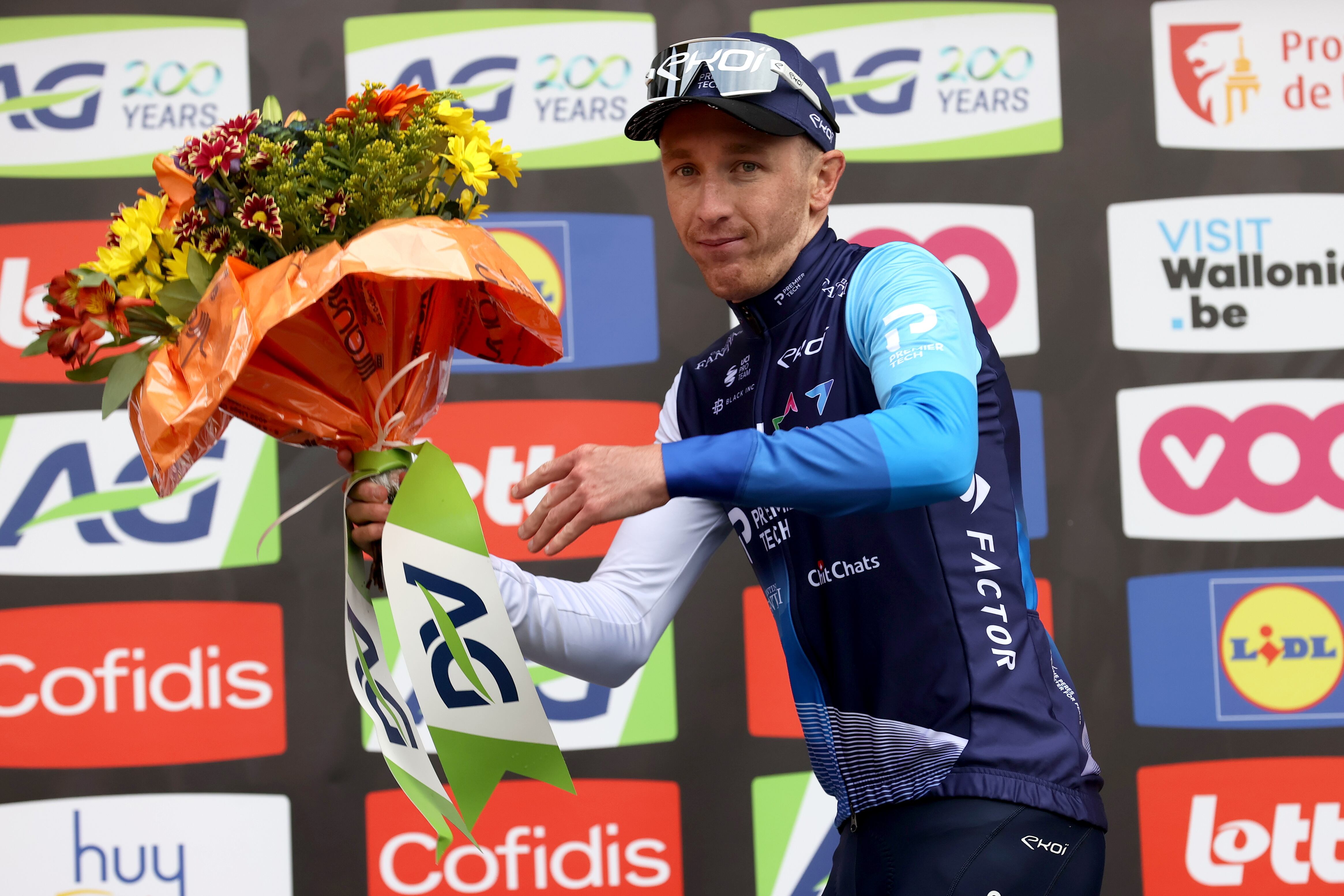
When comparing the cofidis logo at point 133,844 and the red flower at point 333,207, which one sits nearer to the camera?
the red flower at point 333,207

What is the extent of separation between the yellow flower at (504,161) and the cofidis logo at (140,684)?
1327 mm

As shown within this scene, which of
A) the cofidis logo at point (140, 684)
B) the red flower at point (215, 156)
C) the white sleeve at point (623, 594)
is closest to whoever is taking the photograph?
the red flower at point (215, 156)

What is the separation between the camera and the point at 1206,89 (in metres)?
2.23

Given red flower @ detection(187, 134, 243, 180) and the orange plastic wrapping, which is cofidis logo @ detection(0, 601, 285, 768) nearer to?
the orange plastic wrapping

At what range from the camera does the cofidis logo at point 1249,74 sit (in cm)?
223

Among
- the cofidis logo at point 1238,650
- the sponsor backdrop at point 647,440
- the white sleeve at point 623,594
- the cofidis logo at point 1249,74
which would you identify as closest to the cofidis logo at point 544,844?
the sponsor backdrop at point 647,440

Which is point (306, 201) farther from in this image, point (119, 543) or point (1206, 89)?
point (1206, 89)

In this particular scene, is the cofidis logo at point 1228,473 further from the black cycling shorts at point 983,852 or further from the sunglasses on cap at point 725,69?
the sunglasses on cap at point 725,69

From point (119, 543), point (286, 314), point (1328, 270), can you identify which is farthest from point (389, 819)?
point (1328, 270)

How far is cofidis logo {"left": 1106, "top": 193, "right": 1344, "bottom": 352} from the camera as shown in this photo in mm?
2213

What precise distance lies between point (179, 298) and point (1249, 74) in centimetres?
227

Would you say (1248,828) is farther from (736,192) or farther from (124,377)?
(124,377)

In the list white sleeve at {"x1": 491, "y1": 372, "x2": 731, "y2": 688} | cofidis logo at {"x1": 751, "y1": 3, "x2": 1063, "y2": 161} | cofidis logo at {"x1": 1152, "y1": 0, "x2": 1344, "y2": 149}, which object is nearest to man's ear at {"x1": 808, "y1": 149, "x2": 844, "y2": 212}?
white sleeve at {"x1": 491, "y1": 372, "x2": 731, "y2": 688}

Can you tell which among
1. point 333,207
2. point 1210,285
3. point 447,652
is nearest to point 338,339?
point 333,207
